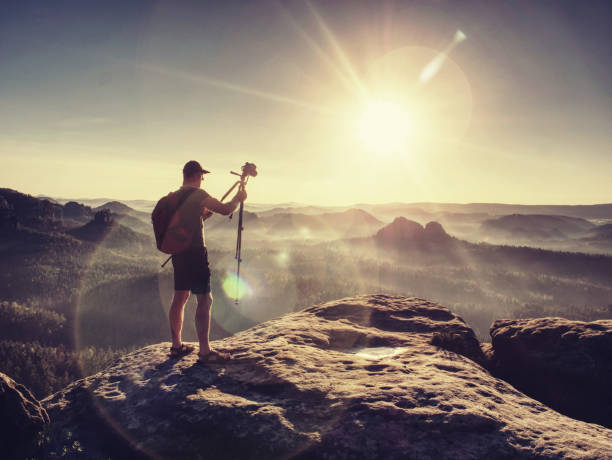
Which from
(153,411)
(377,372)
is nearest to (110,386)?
(153,411)

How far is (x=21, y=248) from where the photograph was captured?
71.3 m

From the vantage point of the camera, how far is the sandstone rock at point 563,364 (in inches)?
244

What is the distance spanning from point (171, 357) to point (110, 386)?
1057mm

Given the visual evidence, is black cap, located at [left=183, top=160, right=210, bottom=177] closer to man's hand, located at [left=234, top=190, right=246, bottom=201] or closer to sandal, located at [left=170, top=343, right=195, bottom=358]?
man's hand, located at [left=234, top=190, right=246, bottom=201]

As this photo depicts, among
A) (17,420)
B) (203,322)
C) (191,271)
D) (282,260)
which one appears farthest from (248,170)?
(282,260)

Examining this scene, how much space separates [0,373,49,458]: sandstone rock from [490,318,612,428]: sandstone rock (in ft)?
28.8

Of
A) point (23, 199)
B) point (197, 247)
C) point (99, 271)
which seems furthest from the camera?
point (23, 199)

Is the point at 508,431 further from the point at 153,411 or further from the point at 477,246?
the point at 477,246

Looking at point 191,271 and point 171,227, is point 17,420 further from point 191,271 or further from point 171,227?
point 171,227

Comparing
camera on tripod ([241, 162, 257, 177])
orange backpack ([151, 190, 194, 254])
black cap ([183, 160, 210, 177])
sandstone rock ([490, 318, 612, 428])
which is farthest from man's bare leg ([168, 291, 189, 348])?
sandstone rock ([490, 318, 612, 428])

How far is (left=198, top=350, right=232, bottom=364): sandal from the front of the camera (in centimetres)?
591

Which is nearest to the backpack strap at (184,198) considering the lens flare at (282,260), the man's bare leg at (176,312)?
the man's bare leg at (176,312)

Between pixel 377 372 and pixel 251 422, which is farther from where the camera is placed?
pixel 377 372

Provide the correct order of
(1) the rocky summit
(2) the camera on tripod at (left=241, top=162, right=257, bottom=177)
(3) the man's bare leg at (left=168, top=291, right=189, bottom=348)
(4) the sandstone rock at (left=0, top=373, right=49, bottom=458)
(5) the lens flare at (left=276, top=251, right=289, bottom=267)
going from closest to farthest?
1. (1) the rocky summit
2. (4) the sandstone rock at (left=0, top=373, right=49, bottom=458)
3. (3) the man's bare leg at (left=168, top=291, right=189, bottom=348)
4. (2) the camera on tripod at (left=241, top=162, right=257, bottom=177)
5. (5) the lens flare at (left=276, top=251, right=289, bottom=267)
